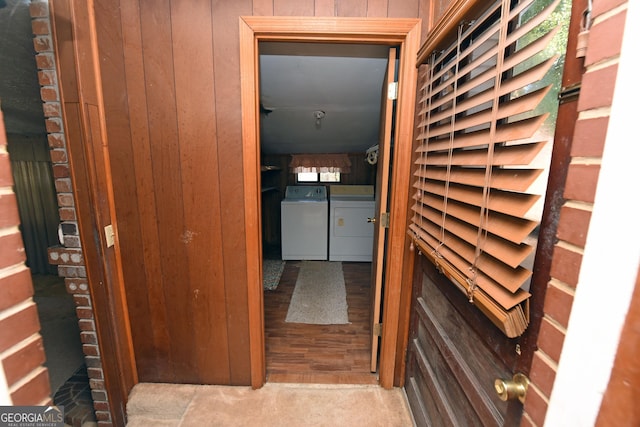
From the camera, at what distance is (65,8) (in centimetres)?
102

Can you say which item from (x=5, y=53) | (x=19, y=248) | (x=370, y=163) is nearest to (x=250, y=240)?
A: (x=19, y=248)

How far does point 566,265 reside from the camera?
44 cm

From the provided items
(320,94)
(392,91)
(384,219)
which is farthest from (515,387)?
(320,94)

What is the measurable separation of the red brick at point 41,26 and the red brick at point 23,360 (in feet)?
4.15

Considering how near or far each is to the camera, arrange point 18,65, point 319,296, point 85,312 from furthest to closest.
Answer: point 319,296 < point 18,65 < point 85,312

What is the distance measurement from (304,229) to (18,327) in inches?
129

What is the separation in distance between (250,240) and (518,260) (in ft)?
3.83

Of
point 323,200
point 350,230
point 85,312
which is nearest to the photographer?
point 85,312

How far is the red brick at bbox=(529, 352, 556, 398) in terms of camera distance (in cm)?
47

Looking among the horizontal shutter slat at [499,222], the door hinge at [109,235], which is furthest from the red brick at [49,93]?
the horizontal shutter slat at [499,222]

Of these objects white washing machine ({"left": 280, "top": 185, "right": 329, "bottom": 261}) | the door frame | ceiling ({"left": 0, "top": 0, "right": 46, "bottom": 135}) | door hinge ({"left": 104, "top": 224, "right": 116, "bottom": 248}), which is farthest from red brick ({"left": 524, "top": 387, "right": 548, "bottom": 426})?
white washing machine ({"left": 280, "top": 185, "right": 329, "bottom": 261})

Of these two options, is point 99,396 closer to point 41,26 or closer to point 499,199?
point 41,26

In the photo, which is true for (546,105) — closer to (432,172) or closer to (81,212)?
(432,172)

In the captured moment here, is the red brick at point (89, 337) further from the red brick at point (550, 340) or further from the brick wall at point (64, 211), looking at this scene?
the red brick at point (550, 340)
